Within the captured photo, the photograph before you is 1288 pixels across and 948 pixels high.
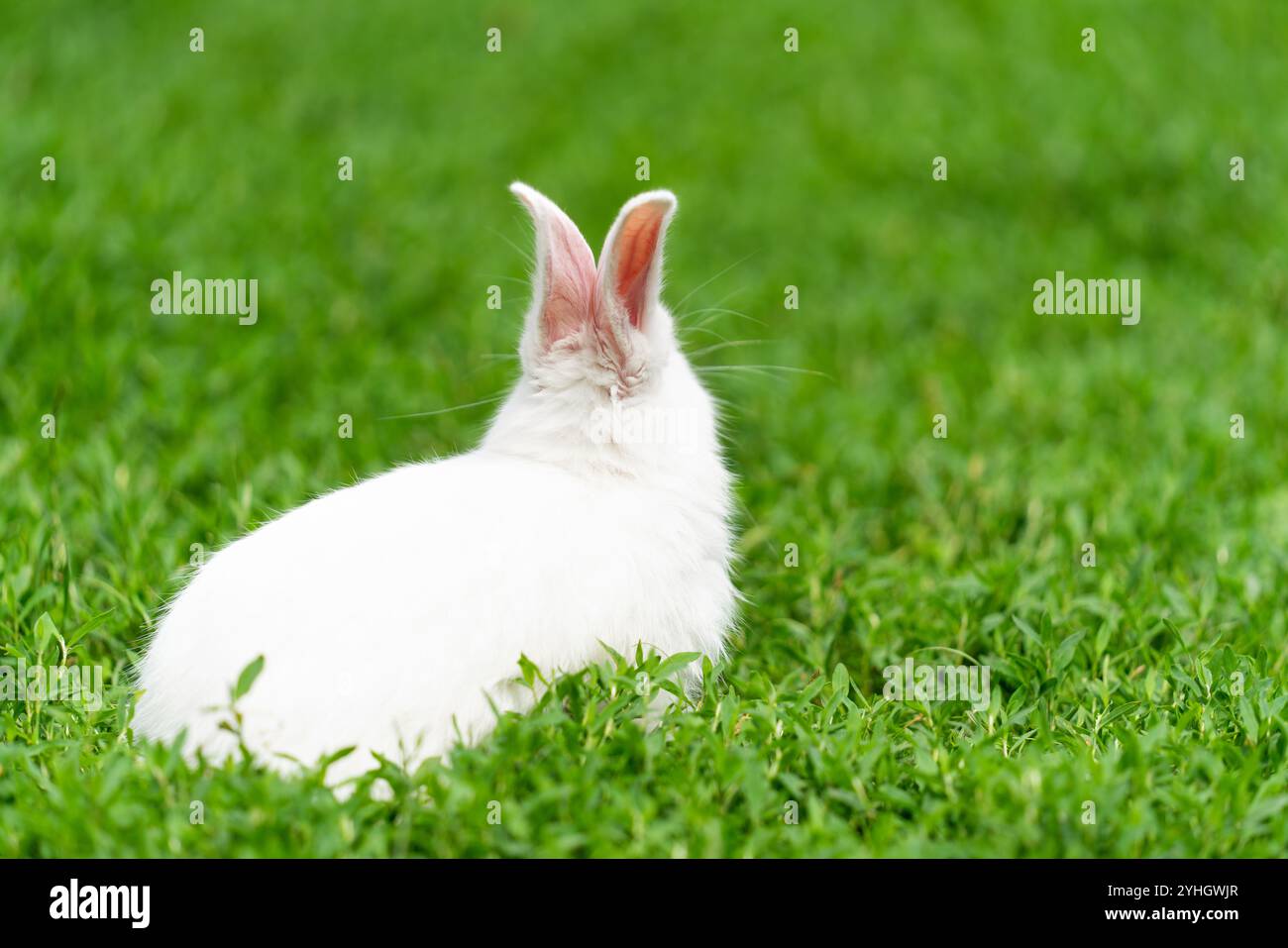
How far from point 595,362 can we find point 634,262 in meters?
0.29

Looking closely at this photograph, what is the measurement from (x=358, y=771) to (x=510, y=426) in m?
1.04

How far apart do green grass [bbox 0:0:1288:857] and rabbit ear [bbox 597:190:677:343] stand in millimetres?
898

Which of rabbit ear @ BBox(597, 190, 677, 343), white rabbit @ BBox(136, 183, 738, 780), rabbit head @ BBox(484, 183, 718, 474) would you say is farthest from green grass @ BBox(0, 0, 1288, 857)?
rabbit ear @ BBox(597, 190, 677, 343)

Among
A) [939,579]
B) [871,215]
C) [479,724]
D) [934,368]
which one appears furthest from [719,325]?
[479,724]

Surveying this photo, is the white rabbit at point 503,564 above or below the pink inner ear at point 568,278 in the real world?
below

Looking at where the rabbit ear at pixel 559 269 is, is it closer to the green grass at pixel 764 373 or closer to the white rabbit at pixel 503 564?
the white rabbit at pixel 503 564

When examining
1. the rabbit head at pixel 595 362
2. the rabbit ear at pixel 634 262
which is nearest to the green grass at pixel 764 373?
the rabbit head at pixel 595 362

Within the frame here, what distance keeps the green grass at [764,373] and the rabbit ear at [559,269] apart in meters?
0.93

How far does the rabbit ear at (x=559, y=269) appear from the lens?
133 inches

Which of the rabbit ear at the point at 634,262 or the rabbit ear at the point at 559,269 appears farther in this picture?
the rabbit ear at the point at 559,269

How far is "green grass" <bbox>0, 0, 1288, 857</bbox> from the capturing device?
9.65 feet

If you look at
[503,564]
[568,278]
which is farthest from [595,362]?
[503,564]

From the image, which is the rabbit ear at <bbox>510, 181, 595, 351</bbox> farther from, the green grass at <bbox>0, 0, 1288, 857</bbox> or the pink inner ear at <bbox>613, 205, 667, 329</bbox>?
the green grass at <bbox>0, 0, 1288, 857</bbox>
